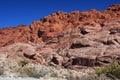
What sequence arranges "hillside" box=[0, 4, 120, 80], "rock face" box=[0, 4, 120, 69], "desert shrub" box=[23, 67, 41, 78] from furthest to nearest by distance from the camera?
"rock face" box=[0, 4, 120, 69] → "hillside" box=[0, 4, 120, 80] → "desert shrub" box=[23, 67, 41, 78]

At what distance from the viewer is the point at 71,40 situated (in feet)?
218

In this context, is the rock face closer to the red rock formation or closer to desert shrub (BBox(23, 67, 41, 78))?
the red rock formation

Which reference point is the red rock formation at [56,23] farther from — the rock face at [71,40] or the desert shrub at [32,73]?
the desert shrub at [32,73]

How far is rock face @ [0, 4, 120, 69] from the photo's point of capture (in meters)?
54.4

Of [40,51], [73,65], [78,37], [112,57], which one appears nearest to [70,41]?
[78,37]

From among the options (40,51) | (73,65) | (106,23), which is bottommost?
(73,65)

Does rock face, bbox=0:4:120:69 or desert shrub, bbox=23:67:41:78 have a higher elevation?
rock face, bbox=0:4:120:69

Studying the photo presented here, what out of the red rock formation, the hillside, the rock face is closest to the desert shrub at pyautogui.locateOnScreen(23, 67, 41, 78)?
the hillside

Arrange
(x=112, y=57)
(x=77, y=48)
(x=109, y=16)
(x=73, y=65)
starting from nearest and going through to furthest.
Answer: (x=112, y=57) → (x=73, y=65) → (x=77, y=48) → (x=109, y=16)

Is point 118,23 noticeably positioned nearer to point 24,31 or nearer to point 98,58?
point 98,58

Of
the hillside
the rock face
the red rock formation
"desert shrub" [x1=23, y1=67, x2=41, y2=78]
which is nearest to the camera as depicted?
"desert shrub" [x1=23, y1=67, x2=41, y2=78]

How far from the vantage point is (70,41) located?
66438mm

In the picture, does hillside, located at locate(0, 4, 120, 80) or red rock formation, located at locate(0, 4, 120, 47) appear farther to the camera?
red rock formation, located at locate(0, 4, 120, 47)

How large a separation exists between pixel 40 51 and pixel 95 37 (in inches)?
447
